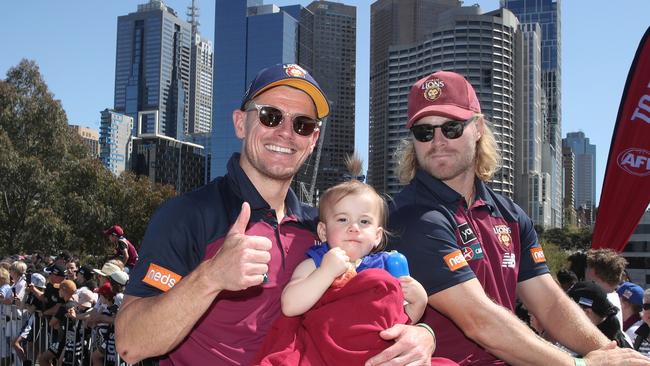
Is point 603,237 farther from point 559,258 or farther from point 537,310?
point 559,258

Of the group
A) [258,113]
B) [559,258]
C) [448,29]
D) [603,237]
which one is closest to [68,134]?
[603,237]

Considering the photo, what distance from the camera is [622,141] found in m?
7.43

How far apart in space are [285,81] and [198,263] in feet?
2.95

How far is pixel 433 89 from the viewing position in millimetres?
3387

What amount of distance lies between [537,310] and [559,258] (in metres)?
56.5

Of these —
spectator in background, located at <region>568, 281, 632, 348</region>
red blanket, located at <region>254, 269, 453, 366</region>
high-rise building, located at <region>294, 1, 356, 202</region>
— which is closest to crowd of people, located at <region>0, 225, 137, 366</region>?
spectator in background, located at <region>568, 281, 632, 348</region>

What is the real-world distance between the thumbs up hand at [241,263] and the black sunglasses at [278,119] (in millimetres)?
836

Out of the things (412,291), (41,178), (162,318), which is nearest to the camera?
(162,318)

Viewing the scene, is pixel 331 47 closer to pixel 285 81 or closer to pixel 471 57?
pixel 471 57

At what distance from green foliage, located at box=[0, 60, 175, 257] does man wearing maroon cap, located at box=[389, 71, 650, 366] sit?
31488 millimetres

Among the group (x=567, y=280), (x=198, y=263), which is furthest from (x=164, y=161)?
(x=198, y=263)

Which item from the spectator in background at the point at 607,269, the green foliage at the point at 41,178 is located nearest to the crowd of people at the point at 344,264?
the spectator in background at the point at 607,269

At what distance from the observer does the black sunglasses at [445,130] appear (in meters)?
3.34

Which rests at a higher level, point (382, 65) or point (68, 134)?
point (382, 65)
